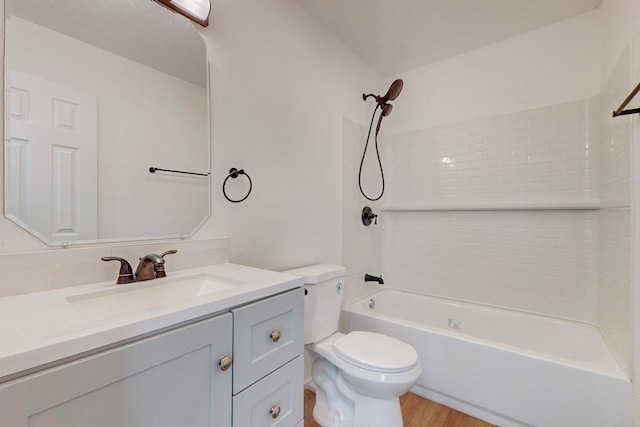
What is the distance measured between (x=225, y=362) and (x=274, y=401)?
1.04 ft

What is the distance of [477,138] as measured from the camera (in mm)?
2238

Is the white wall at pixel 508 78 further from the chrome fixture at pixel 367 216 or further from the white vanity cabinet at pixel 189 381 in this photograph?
the white vanity cabinet at pixel 189 381

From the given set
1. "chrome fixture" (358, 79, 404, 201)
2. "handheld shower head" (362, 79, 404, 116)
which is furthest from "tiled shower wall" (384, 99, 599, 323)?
"handheld shower head" (362, 79, 404, 116)

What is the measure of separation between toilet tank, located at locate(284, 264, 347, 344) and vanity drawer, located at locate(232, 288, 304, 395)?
412 millimetres

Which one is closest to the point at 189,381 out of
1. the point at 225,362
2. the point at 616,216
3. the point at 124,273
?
the point at 225,362

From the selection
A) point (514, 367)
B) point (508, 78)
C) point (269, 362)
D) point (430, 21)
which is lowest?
point (514, 367)

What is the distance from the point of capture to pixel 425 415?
5.40 ft

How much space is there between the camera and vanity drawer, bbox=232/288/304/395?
0.84 meters

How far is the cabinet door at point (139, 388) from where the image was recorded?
0.50m

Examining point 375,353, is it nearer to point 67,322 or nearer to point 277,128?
point 67,322

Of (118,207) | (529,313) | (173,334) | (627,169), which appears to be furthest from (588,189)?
(118,207)

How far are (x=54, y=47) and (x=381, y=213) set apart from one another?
232 cm

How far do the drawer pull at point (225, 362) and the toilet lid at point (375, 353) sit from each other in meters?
0.75

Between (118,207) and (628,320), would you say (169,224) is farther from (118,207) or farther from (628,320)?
(628,320)
